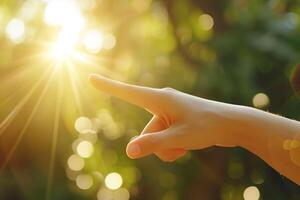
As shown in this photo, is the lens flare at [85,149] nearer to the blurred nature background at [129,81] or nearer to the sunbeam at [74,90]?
the blurred nature background at [129,81]

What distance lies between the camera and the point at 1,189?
271cm

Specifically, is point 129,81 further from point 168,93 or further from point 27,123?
point 168,93

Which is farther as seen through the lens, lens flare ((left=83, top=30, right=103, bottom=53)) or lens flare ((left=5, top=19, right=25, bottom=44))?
lens flare ((left=83, top=30, right=103, bottom=53))

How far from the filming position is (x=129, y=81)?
2.86 m

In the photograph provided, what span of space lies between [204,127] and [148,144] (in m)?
0.10

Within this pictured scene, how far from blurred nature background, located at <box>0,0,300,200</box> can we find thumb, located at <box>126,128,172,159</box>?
5.36ft

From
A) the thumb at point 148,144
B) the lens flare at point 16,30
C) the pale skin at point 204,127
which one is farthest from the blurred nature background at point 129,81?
the thumb at point 148,144

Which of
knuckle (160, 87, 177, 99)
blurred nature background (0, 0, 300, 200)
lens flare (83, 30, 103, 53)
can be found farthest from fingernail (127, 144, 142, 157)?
lens flare (83, 30, 103, 53)

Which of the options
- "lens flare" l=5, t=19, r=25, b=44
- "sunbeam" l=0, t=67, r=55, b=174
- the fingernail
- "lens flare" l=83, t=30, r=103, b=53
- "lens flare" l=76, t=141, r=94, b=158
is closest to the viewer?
the fingernail

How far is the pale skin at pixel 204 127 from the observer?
0.87 meters

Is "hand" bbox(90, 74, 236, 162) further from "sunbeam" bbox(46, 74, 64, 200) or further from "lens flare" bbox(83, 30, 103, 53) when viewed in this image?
"lens flare" bbox(83, 30, 103, 53)

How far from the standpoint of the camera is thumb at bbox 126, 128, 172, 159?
32.5 inches

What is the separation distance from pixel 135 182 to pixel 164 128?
2133mm

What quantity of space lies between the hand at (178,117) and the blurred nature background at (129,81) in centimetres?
157
